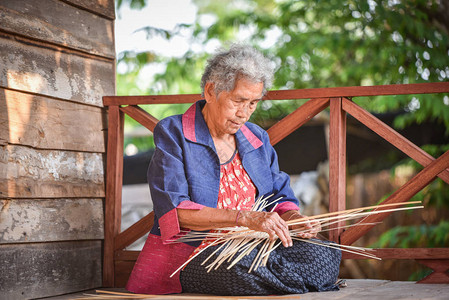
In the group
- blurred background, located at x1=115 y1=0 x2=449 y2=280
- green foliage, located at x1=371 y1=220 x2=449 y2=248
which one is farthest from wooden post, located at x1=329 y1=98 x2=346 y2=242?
green foliage, located at x1=371 y1=220 x2=449 y2=248

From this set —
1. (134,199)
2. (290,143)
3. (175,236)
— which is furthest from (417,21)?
(134,199)

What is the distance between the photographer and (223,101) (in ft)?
7.71

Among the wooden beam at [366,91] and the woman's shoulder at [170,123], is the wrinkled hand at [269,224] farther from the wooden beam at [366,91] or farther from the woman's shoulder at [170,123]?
the wooden beam at [366,91]

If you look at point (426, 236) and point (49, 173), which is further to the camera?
point (426, 236)

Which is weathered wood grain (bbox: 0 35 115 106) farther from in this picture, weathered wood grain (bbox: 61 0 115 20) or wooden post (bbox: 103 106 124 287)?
weathered wood grain (bbox: 61 0 115 20)

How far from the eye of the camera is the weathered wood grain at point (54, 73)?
2.44m

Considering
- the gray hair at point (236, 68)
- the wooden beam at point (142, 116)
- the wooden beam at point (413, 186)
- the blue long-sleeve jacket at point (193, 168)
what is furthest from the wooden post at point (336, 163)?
the wooden beam at point (142, 116)

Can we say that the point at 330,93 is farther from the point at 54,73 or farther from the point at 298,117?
the point at 54,73

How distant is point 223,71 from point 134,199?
5.11 meters

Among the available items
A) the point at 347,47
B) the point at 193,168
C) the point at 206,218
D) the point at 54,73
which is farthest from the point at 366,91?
the point at 347,47

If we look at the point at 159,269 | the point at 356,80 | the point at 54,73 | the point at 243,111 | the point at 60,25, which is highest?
the point at 356,80

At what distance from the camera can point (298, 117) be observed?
2.82m

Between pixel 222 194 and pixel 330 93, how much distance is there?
785 millimetres

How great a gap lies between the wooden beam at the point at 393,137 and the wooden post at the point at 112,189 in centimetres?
121
